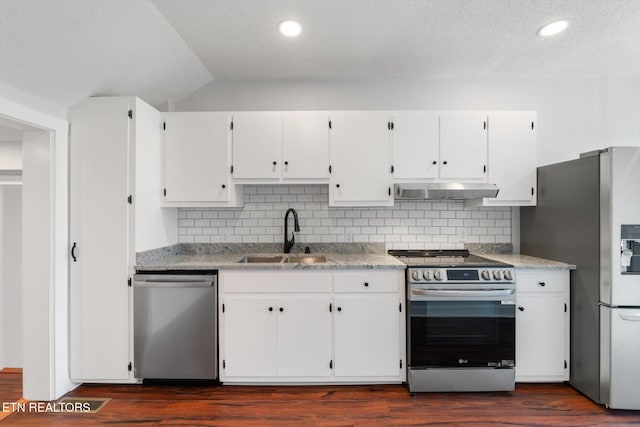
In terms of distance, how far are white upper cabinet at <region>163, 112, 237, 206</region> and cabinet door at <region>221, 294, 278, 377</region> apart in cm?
95

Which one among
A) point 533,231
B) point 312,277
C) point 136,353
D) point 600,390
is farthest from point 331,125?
point 600,390

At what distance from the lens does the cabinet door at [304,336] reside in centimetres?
255

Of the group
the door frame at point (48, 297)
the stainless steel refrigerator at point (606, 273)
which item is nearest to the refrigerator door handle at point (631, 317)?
the stainless steel refrigerator at point (606, 273)


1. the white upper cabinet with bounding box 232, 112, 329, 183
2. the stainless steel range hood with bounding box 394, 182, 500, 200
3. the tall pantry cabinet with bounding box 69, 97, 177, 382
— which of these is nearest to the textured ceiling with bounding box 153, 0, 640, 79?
the white upper cabinet with bounding box 232, 112, 329, 183

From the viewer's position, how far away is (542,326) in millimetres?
2576

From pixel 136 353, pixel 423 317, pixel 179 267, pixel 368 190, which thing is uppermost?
pixel 368 190

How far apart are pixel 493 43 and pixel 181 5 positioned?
2.22 metres

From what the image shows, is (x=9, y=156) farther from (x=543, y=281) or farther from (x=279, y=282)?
(x=543, y=281)

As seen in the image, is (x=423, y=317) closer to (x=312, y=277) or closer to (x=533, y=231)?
(x=312, y=277)

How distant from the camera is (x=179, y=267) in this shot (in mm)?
2547

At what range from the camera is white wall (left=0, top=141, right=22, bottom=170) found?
9.91 feet

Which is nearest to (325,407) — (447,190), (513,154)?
(447,190)

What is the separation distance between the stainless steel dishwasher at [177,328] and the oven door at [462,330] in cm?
151

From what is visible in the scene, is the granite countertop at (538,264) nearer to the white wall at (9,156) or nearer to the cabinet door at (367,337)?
the cabinet door at (367,337)
